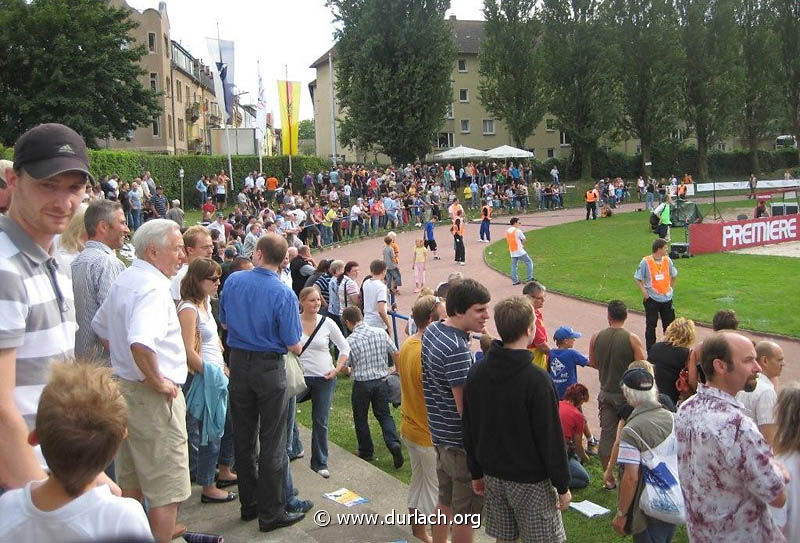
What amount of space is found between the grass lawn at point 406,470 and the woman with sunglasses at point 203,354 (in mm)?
2043

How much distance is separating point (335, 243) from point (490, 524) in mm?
27951

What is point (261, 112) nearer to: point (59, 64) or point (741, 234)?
point (59, 64)

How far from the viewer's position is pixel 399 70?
54562 mm

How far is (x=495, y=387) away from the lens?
4.48m

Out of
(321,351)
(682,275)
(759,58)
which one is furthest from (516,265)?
(759,58)

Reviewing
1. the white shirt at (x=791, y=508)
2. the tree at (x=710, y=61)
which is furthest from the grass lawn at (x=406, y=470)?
the tree at (x=710, y=61)

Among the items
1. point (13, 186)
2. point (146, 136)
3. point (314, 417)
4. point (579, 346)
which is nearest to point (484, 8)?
point (146, 136)

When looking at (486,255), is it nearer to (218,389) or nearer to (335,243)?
(335,243)

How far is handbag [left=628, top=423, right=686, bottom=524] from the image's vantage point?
4.98 meters

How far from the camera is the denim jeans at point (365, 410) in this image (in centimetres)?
829

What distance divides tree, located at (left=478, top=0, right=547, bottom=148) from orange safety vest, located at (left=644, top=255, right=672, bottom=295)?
47.6 metres

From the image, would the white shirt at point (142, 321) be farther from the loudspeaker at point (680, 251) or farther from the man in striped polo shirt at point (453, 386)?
the loudspeaker at point (680, 251)

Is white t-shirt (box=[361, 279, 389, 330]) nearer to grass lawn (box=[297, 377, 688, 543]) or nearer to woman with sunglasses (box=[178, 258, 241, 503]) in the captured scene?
grass lawn (box=[297, 377, 688, 543])

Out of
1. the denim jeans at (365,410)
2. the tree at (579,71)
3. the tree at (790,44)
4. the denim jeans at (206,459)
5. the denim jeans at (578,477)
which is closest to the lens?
the denim jeans at (206,459)
